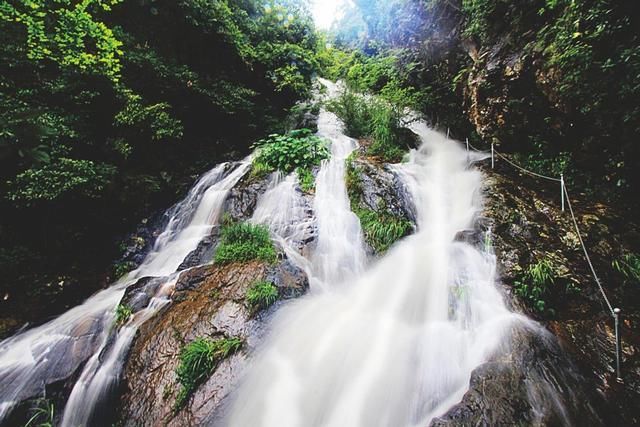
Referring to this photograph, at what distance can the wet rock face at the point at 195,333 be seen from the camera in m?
2.89

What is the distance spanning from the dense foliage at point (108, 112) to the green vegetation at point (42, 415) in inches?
90.0

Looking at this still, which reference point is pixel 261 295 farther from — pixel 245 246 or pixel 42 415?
pixel 42 415

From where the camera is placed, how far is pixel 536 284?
3.48 m

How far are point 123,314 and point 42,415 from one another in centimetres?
122

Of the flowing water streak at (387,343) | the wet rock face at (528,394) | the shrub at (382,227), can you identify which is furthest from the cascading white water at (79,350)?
the wet rock face at (528,394)

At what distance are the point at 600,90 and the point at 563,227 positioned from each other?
77.7 inches

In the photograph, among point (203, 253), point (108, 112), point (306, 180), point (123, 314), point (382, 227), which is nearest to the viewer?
point (123, 314)

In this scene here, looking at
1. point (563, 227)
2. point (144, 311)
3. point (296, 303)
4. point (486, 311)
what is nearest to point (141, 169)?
point (144, 311)

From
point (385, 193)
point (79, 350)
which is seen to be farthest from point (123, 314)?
point (385, 193)

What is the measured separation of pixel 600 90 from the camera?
3.89 metres

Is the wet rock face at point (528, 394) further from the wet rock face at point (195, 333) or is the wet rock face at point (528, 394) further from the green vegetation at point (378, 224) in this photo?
the green vegetation at point (378, 224)

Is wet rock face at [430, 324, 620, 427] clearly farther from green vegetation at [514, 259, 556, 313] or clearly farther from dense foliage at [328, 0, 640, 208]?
dense foliage at [328, 0, 640, 208]

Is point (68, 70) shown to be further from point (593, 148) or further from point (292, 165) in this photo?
point (593, 148)

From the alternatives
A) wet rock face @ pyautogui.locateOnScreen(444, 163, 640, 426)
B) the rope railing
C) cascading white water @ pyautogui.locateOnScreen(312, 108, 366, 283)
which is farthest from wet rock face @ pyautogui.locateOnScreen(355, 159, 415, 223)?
the rope railing
